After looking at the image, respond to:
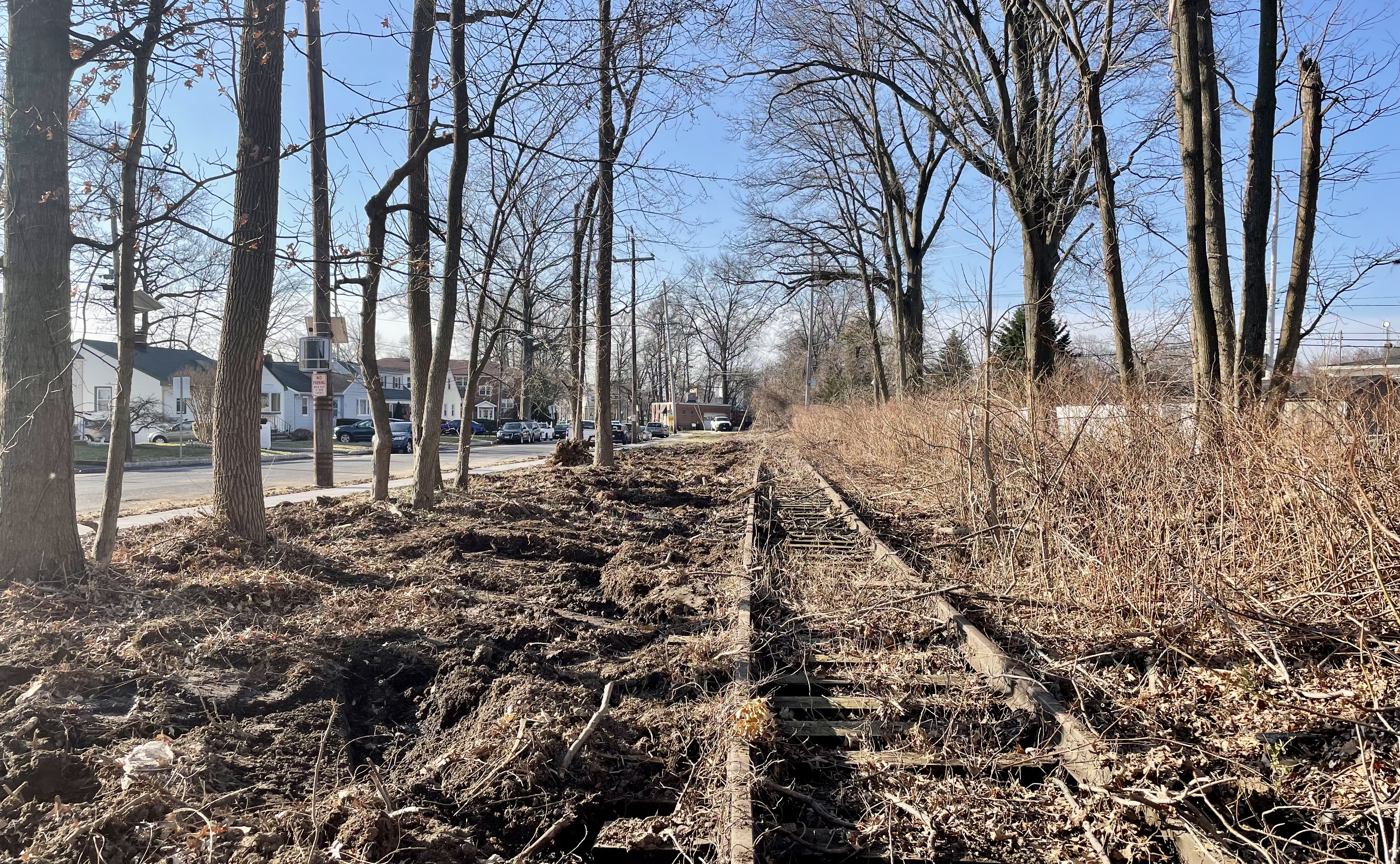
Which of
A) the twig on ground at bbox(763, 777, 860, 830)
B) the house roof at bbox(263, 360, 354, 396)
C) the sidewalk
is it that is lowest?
the twig on ground at bbox(763, 777, 860, 830)

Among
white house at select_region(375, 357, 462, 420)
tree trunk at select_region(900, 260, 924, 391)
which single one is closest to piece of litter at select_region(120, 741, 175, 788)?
tree trunk at select_region(900, 260, 924, 391)

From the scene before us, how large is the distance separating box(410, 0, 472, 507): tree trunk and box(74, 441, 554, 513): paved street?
254cm

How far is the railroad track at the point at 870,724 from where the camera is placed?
3227mm

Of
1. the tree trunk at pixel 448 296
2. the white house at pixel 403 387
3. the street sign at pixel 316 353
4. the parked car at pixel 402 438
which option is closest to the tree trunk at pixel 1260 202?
the tree trunk at pixel 448 296

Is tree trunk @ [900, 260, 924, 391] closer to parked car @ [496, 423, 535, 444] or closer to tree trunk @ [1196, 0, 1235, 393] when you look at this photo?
tree trunk @ [1196, 0, 1235, 393]

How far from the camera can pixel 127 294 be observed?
22.7 feet

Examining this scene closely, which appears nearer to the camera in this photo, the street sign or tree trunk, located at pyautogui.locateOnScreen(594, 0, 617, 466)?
the street sign

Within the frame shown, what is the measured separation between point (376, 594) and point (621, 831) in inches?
167

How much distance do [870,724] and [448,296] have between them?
9.08 meters

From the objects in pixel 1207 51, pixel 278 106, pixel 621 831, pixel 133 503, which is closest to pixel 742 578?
pixel 621 831

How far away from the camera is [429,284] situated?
1165 cm

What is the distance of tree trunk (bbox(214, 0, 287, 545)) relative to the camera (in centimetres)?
767

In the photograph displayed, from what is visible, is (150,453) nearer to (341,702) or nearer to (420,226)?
(420,226)

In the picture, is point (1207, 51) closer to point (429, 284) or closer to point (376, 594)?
point (429, 284)
